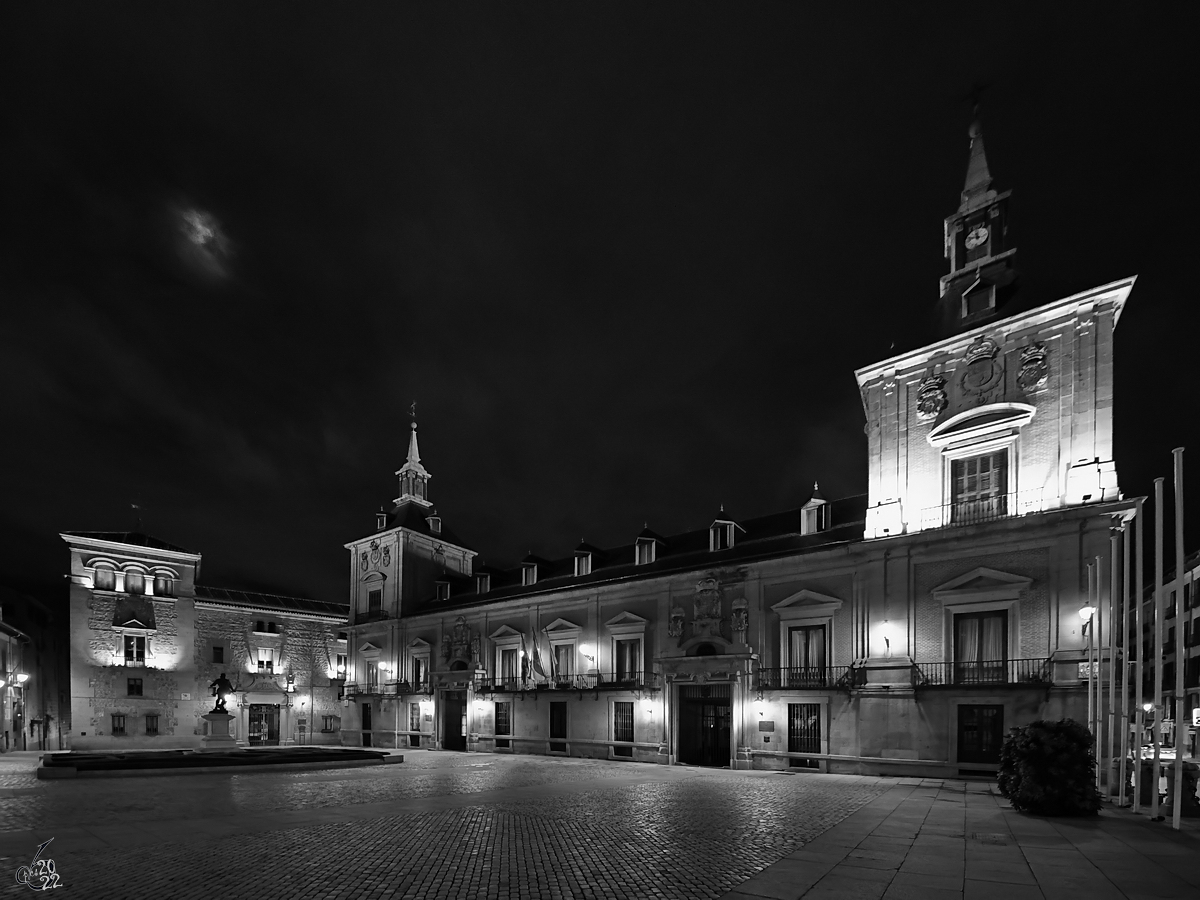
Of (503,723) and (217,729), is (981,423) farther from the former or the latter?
(217,729)

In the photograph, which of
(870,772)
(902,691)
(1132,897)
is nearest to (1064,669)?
(902,691)

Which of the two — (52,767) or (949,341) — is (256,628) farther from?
(949,341)

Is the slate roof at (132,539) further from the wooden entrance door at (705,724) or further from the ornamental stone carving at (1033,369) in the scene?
the ornamental stone carving at (1033,369)

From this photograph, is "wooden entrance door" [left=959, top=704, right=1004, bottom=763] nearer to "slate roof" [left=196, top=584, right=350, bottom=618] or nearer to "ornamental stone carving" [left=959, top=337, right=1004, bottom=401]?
"ornamental stone carving" [left=959, top=337, right=1004, bottom=401]

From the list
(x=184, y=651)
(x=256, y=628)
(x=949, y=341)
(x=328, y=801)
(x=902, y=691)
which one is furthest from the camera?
(x=256, y=628)

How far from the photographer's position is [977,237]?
2822cm

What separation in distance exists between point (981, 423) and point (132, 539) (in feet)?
160

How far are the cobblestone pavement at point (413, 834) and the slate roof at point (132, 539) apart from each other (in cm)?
2701

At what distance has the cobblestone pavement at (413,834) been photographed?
29.6ft

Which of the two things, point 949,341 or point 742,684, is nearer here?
point 949,341

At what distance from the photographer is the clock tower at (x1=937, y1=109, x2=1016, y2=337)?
26.5 metres

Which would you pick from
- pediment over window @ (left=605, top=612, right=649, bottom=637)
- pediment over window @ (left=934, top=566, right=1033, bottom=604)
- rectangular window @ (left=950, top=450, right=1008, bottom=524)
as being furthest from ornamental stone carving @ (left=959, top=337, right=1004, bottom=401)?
pediment over window @ (left=605, top=612, right=649, bottom=637)

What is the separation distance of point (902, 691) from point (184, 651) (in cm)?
4384

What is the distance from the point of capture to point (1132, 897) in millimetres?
8594
